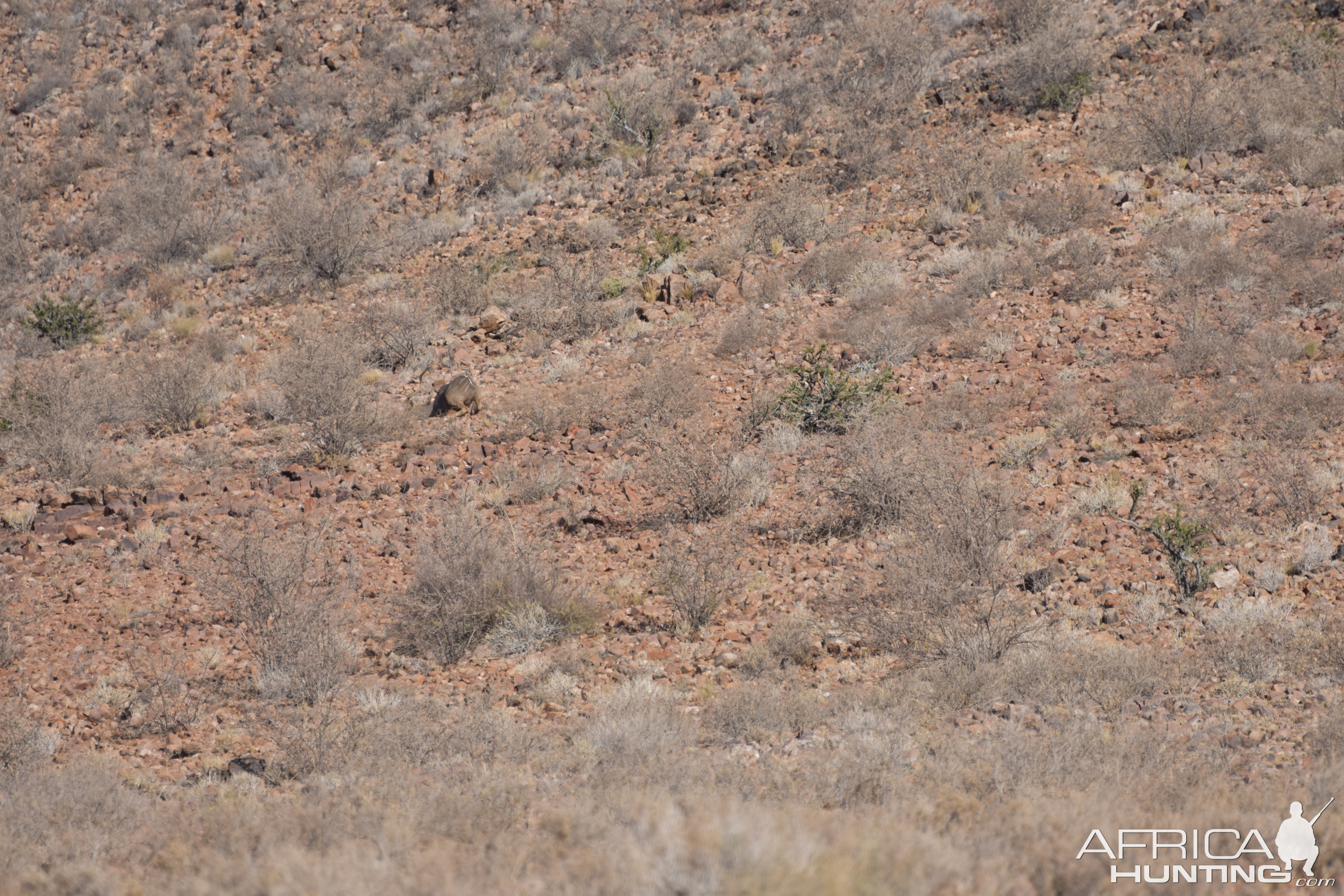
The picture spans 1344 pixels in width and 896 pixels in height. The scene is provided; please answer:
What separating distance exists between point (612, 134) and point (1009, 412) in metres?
11.8

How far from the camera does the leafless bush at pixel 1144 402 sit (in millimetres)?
8500

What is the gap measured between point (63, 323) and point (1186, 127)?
18420 millimetres

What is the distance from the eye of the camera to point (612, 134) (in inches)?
719

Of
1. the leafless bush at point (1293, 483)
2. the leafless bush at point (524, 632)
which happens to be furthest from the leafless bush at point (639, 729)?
the leafless bush at point (1293, 483)

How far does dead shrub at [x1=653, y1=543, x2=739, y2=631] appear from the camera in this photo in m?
6.73

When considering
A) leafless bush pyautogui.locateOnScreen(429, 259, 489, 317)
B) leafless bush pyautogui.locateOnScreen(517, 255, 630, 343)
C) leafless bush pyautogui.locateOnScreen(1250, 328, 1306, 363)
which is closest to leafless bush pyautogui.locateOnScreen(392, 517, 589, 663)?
leafless bush pyautogui.locateOnScreen(517, 255, 630, 343)

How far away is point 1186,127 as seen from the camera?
13.4 metres

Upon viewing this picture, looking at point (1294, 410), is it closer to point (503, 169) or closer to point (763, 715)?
point (763, 715)

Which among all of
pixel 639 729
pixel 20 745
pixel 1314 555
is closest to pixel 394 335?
pixel 20 745

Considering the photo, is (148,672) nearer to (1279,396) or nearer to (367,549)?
(367,549)

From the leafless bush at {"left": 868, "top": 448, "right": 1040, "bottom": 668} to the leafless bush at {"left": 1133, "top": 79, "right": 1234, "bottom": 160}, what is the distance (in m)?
8.99

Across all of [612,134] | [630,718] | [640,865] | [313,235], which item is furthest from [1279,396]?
[313,235]

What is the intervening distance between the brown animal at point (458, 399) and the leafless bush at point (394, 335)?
1830 millimetres

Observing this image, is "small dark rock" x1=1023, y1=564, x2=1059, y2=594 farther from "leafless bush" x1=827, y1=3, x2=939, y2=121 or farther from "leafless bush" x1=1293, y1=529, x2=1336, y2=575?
"leafless bush" x1=827, y1=3, x2=939, y2=121
